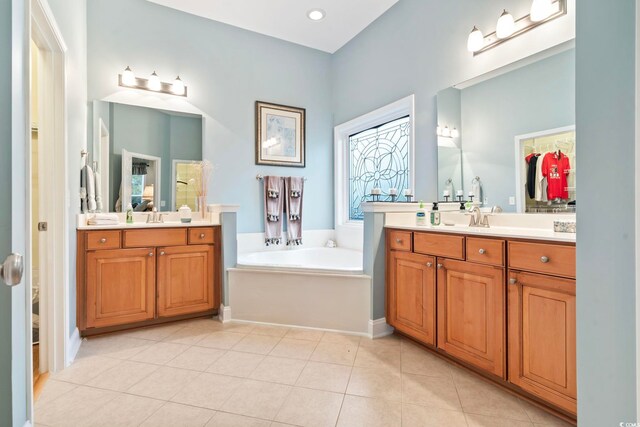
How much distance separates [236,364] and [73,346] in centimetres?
112

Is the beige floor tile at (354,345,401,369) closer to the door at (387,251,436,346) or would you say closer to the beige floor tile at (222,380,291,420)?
the door at (387,251,436,346)

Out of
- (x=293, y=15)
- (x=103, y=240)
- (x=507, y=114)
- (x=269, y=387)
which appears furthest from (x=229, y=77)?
(x=269, y=387)

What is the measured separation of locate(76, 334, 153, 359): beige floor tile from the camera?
6.85ft

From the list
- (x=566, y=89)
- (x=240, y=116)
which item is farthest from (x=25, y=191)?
(x=566, y=89)

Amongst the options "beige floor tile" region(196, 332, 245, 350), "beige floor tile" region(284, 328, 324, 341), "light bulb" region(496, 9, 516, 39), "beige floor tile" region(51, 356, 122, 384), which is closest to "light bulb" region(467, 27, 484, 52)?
"light bulb" region(496, 9, 516, 39)

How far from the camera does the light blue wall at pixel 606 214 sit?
632 mm

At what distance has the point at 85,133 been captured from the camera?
2639mm

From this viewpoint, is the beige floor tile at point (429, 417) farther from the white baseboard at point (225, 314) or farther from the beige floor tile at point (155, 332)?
the beige floor tile at point (155, 332)

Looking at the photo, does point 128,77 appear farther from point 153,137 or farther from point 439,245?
point 439,245

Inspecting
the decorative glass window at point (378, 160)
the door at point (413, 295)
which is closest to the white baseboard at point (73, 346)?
the door at point (413, 295)

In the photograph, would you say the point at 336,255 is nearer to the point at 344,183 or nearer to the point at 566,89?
the point at 344,183

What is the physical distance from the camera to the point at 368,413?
1485 mm

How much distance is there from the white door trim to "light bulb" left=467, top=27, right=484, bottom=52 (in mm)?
2696

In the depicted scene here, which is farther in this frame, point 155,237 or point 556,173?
point 155,237
